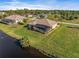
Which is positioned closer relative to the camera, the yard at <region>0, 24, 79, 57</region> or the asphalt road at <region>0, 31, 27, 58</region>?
the asphalt road at <region>0, 31, 27, 58</region>

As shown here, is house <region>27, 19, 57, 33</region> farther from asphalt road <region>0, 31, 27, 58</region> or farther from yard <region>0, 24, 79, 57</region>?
asphalt road <region>0, 31, 27, 58</region>

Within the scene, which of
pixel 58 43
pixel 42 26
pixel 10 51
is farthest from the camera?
pixel 42 26

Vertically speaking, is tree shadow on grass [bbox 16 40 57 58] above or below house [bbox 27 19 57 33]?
below

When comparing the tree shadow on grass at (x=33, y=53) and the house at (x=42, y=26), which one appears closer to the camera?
the tree shadow on grass at (x=33, y=53)

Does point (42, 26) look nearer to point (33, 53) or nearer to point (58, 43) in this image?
point (58, 43)

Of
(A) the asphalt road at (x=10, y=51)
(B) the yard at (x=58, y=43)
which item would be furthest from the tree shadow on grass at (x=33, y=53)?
(A) the asphalt road at (x=10, y=51)

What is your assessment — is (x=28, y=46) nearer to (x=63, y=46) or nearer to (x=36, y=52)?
(x=36, y=52)

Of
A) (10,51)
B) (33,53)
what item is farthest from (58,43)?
(10,51)

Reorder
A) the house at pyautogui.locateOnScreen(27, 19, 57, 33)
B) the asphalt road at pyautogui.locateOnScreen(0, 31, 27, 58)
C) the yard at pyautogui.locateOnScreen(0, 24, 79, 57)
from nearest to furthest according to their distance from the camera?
the asphalt road at pyautogui.locateOnScreen(0, 31, 27, 58)
the yard at pyautogui.locateOnScreen(0, 24, 79, 57)
the house at pyautogui.locateOnScreen(27, 19, 57, 33)

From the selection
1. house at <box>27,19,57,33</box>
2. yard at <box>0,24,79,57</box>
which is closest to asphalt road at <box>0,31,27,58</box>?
yard at <box>0,24,79,57</box>

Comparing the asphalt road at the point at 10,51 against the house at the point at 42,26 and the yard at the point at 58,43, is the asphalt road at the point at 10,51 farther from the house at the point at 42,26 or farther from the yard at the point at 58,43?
the house at the point at 42,26

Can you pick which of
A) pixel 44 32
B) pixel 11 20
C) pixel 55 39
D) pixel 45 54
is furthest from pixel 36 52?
pixel 11 20
